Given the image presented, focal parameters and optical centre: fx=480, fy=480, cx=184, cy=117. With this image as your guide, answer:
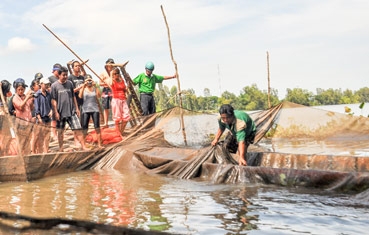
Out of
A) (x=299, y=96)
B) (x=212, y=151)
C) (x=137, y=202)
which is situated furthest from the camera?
(x=299, y=96)

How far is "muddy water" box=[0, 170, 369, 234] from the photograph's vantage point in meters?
4.23

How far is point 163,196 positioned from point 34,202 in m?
1.47

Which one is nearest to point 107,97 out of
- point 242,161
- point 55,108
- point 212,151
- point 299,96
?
point 55,108

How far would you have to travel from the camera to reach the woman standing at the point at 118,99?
9102mm

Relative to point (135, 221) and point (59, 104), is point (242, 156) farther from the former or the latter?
point (59, 104)

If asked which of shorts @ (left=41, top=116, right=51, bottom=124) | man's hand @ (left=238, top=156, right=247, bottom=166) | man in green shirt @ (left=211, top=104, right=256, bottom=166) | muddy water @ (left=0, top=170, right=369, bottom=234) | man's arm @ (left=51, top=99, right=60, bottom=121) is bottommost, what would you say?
muddy water @ (left=0, top=170, right=369, bottom=234)

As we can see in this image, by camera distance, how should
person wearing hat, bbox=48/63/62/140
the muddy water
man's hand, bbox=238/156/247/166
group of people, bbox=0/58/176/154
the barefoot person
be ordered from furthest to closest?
the barefoot person, person wearing hat, bbox=48/63/62/140, group of people, bbox=0/58/176/154, man's hand, bbox=238/156/247/166, the muddy water

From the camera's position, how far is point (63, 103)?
8.08 m

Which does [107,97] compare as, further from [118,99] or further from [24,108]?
[24,108]

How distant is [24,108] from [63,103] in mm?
631

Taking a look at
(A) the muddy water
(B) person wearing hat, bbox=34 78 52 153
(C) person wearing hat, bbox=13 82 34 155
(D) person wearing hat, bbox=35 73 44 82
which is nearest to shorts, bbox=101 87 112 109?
(D) person wearing hat, bbox=35 73 44 82

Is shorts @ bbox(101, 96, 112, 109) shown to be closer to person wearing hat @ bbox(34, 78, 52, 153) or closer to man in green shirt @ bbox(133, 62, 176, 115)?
man in green shirt @ bbox(133, 62, 176, 115)

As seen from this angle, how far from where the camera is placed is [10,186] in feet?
21.5

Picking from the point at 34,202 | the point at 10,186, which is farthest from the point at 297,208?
the point at 10,186
